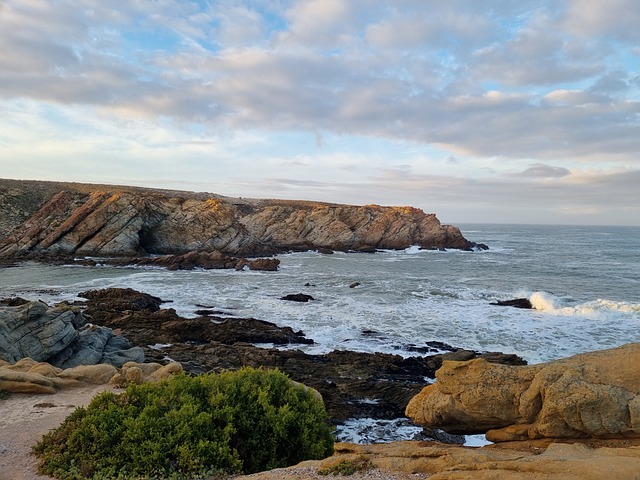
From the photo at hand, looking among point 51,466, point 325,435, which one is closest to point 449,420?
point 325,435

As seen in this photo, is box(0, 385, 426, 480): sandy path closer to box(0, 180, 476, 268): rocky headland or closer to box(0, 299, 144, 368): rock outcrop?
box(0, 299, 144, 368): rock outcrop

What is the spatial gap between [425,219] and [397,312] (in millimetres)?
61574

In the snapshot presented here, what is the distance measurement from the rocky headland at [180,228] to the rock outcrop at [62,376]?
118 ft

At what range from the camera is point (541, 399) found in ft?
27.8

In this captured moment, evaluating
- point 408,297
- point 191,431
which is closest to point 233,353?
point 191,431

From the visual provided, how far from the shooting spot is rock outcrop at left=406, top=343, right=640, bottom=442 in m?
7.76

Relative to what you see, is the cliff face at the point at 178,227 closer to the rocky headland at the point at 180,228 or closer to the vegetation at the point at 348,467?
the rocky headland at the point at 180,228

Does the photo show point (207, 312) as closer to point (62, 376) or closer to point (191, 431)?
point (62, 376)

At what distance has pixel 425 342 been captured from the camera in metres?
22.1

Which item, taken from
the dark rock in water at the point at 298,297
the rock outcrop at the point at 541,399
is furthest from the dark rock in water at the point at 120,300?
the rock outcrop at the point at 541,399

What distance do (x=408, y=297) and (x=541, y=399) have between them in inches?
994

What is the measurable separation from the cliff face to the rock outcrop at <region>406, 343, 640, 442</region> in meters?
52.7

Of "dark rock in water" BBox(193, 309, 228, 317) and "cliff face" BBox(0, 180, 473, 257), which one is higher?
"cliff face" BBox(0, 180, 473, 257)

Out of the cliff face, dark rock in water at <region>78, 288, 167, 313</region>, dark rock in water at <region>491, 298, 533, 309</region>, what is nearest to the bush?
dark rock in water at <region>78, 288, 167, 313</region>
